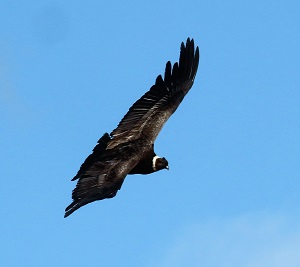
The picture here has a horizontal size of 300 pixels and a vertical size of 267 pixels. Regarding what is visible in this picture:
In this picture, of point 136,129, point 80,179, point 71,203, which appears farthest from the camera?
point 136,129

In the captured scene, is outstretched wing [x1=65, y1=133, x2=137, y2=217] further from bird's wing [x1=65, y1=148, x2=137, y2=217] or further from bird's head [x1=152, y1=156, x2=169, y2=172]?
bird's head [x1=152, y1=156, x2=169, y2=172]

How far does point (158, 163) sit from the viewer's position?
2133cm

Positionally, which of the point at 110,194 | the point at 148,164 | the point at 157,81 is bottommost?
the point at 110,194

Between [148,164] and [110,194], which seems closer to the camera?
[110,194]

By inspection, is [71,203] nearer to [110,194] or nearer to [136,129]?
[110,194]

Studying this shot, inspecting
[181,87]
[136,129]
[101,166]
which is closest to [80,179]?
[101,166]

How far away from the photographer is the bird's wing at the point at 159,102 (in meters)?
20.8

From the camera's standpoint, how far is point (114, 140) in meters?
20.5

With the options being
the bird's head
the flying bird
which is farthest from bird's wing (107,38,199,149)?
the bird's head

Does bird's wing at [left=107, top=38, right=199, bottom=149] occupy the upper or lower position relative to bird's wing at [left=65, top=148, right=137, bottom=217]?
upper

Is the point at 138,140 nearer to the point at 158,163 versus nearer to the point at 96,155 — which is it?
the point at 158,163

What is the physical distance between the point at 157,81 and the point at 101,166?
2704mm

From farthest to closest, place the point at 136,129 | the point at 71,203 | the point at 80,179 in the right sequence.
Result: 1. the point at 136,129
2. the point at 80,179
3. the point at 71,203

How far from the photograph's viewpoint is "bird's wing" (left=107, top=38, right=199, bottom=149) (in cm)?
2084
